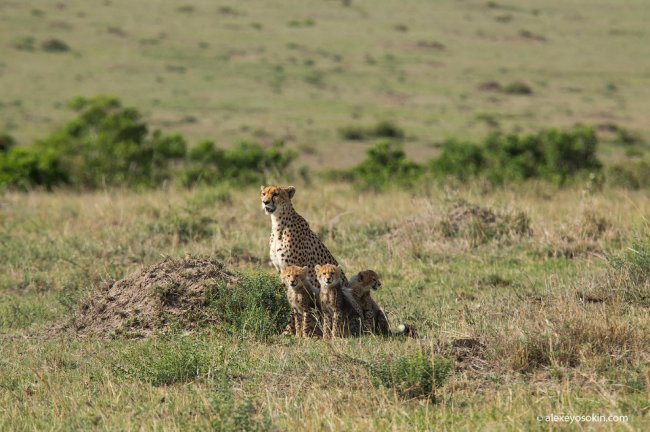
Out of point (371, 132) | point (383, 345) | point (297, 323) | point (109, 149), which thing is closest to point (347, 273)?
point (297, 323)

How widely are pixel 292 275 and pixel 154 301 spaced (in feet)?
3.61

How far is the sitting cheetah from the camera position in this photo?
778 cm

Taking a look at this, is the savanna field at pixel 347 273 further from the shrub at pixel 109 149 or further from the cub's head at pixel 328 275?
the cub's head at pixel 328 275

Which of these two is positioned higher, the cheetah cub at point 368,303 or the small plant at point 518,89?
the cheetah cub at point 368,303

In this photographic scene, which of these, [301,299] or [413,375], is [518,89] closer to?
[301,299]

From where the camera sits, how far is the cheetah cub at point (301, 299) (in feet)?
23.7

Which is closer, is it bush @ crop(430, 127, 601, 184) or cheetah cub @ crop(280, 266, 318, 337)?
cheetah cub @ crop(280, 266, 318, 337)

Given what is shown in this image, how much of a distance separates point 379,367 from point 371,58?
44.6 m

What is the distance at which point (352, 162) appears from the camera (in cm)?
2888

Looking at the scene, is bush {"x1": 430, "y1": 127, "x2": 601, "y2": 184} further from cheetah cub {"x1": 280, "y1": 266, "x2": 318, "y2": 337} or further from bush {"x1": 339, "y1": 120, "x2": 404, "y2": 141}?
bush {"x1": 339, "y1": 120, "x2": 404, "y2": 141}

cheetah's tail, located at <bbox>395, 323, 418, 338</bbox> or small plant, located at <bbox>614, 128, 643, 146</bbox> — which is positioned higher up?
cheetah's tail, located at <bbox>395, 323, 418, 338</bbox>

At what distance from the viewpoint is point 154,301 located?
7.62m

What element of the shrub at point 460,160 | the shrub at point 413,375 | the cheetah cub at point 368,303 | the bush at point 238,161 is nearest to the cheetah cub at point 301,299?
the cheetah cub at point 368,303

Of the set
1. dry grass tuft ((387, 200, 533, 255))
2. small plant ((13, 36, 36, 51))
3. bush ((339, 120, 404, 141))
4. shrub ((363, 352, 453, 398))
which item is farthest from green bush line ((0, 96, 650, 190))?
small plant ((13, 36, 36, 51))
